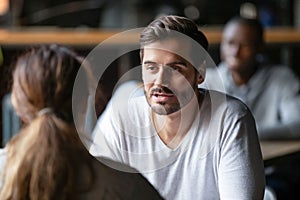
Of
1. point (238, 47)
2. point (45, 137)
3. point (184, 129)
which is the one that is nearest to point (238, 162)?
point (184, 129)

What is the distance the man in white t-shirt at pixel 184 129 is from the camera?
2.30ft

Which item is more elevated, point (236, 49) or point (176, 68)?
point (176, 68)

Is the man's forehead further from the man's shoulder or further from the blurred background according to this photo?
the blurred background

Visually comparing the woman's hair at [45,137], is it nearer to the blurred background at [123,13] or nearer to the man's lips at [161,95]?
the man's lips at [161,95]

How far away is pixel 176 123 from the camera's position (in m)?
0.72

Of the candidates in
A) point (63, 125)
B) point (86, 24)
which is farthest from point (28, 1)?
point (63, 125)

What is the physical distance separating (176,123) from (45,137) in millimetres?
170

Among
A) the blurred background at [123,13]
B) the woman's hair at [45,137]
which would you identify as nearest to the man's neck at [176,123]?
the woman's hair at [45,137]

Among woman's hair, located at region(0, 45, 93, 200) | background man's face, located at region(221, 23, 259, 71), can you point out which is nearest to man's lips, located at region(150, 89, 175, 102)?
woman's hair, located at region(0, 45, 93, 200)

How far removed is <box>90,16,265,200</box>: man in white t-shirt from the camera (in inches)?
27.6

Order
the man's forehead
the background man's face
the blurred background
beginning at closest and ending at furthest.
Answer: the man's forehead → the background man's face → the blurred background

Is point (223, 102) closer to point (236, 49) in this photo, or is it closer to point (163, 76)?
point (163, 76)

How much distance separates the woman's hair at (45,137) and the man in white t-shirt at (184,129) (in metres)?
0.07

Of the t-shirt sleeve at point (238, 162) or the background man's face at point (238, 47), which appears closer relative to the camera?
the t-shirt sleeve at point (238, 162)
